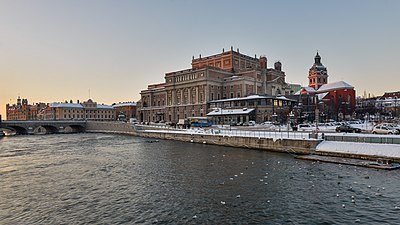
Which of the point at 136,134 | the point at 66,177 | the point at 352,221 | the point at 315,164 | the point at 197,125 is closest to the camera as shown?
the point at 352,221

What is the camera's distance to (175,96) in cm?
12188

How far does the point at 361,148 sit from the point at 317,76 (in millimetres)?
102265

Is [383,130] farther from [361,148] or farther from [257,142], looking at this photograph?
[257,142]

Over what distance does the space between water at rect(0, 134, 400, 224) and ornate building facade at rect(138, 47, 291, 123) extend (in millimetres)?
76343

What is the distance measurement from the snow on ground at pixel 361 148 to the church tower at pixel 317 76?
9849 cm

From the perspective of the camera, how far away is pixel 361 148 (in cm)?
3156

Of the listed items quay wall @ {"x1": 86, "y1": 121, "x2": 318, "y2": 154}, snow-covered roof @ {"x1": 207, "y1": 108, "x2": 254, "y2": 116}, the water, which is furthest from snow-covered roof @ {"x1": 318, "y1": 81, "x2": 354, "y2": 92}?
the water

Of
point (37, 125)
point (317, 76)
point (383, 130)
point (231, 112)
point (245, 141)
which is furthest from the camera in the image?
point (317, 76)

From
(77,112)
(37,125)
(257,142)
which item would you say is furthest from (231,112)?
(77,112)

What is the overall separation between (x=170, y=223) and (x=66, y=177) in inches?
634

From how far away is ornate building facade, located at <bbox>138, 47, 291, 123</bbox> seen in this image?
359ft

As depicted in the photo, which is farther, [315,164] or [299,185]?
[315,164]

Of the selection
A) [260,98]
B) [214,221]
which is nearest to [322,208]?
[214,221]

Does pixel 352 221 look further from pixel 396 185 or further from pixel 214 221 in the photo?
pixel 396 185
